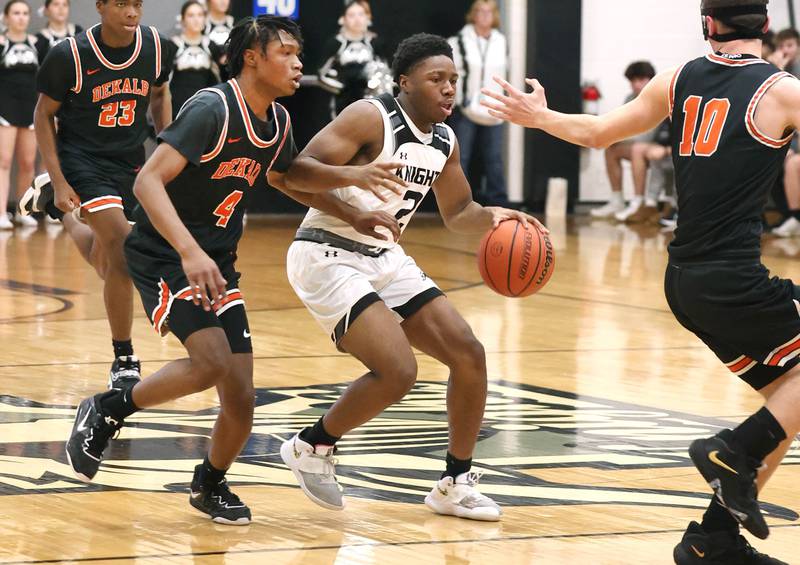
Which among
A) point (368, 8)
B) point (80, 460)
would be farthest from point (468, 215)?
point (368, 8)

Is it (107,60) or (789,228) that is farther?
(789,228)

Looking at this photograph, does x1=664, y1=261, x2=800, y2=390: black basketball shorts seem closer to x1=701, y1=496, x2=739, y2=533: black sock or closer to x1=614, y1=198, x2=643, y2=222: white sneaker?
x1=701, y1=496, x2=739, y2=533: black sock

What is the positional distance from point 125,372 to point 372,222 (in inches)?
95.0

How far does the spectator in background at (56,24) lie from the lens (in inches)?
557

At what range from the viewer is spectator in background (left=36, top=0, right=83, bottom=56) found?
14141 mm

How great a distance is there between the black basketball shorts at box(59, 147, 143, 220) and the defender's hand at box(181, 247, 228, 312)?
2702mm

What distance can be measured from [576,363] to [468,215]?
109 inches

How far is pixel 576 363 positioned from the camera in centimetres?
812

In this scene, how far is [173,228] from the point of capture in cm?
459

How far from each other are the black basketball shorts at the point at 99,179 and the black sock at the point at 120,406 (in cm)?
223

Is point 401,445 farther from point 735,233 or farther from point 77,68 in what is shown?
point 77,68

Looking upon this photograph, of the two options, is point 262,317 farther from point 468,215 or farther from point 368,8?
point 368,8

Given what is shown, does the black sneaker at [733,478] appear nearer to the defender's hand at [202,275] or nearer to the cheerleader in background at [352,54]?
the defender's hand at [202,275]

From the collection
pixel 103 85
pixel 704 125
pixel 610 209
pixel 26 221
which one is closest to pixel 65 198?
pixel 103 85
